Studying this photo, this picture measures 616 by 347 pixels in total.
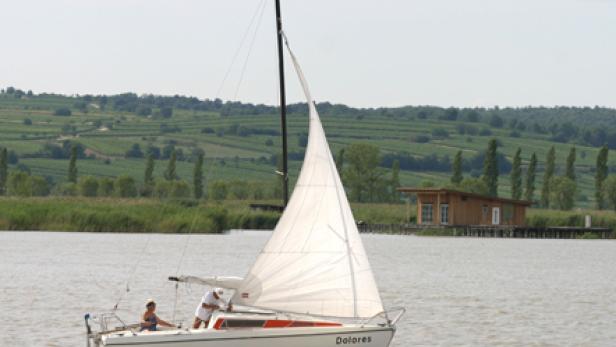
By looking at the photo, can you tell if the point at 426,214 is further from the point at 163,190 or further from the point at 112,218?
the point at 163,190

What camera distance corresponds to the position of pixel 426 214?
107 m

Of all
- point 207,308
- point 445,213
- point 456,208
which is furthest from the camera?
point 445,213

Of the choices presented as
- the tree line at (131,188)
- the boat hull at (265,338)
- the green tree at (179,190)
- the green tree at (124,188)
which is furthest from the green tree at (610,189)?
the boat hull at (265,338)

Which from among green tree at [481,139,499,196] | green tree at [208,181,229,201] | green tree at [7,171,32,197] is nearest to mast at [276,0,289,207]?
green tree at [481,139,499,196]

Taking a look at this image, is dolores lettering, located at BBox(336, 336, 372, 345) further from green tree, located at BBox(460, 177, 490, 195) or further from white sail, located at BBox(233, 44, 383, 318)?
green tree, located at BBox(460, 177, 490, 195)

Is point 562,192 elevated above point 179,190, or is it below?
above

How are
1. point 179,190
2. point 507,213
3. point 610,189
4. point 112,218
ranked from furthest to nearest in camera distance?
point 179,190 < point 610,189 < point 507,213 < point 112,218

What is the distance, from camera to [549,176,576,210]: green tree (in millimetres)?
148750

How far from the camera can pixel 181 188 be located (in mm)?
158875

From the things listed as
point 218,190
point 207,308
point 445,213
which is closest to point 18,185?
point 218,190

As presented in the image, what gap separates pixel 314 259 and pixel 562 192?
125m

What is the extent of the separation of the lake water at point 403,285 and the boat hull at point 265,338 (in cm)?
734

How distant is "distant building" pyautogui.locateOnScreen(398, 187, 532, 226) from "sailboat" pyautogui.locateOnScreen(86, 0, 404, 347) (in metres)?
72.8

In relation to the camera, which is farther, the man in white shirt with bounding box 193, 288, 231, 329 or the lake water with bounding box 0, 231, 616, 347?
the lake water with bounding box 0, 231, 616, 347
